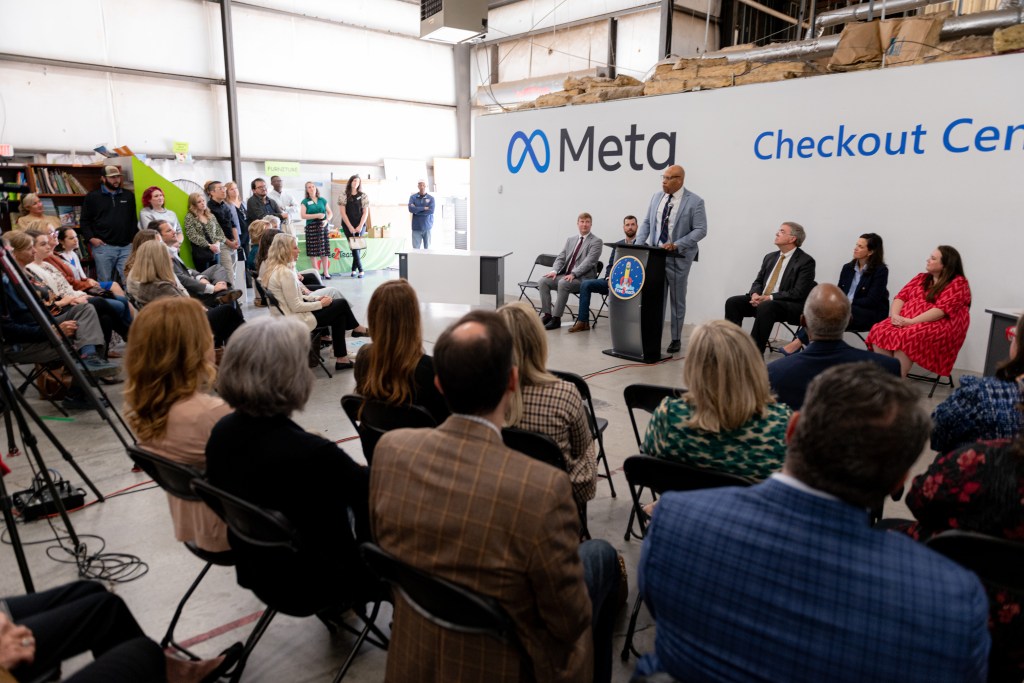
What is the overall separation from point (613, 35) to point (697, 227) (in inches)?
265

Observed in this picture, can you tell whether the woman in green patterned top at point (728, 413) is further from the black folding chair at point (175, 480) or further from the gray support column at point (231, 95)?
the gray support column at point (231, 95)

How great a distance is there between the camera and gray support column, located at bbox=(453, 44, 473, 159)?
14.2m

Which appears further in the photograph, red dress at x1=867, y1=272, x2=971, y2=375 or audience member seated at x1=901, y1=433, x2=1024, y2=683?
red dress at x1=867, y1=272, x2=971, y2=375

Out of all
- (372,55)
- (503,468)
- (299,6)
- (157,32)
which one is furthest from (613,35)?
(503,468)

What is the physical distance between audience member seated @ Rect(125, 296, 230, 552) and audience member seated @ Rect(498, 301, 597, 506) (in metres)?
1.02

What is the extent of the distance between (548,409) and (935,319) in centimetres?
387

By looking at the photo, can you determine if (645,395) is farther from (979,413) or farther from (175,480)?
(175,480)

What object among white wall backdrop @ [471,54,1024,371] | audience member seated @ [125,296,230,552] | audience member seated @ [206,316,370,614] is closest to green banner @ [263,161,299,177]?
white wall backdrop @ [471,54,1024,371]

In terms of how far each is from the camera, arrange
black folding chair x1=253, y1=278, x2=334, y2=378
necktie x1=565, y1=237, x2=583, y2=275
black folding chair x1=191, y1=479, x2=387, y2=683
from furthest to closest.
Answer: necktie x1=565, y1=237, x2=583, y2=275 → black folding chair x1=253, y1=278, x2=334, y2=378 → black folding chair x1=191, y1=479, x2=387, y2=683

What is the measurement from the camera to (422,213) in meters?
12.8

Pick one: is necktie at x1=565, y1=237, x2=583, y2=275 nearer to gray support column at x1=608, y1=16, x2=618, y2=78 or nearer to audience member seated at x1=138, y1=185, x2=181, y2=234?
audience member seated at x1=138, y1=185, x2=181, y2=234

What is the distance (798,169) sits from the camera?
6.66 meters

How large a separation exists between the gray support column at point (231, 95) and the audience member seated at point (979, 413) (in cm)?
1124

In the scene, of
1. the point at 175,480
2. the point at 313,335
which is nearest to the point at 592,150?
the point at 313,335
